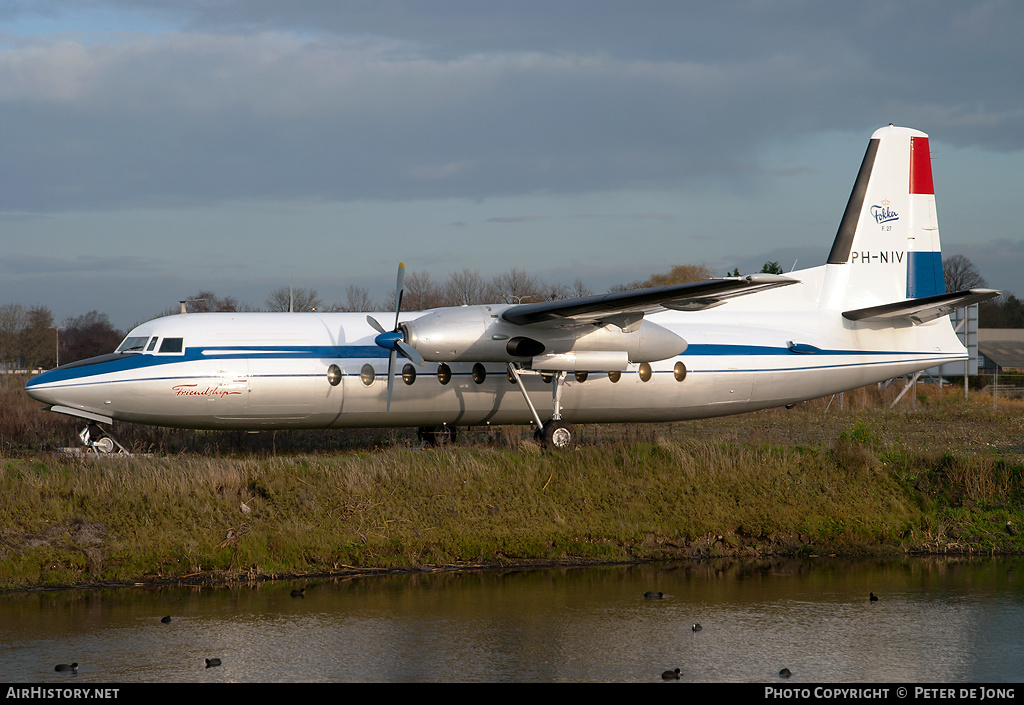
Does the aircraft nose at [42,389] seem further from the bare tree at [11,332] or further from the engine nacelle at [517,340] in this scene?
the bare tree at [11,332]

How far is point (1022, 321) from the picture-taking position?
111000 millimetres

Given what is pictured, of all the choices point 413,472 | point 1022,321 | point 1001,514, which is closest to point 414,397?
point 413,472

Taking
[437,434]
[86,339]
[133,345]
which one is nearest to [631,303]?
[437,434]

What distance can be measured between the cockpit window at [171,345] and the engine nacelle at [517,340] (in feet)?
14.7

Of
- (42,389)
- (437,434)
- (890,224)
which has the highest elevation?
(890,224)

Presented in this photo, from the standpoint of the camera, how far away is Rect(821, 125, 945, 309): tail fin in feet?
73.8

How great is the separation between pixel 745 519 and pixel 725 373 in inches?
198

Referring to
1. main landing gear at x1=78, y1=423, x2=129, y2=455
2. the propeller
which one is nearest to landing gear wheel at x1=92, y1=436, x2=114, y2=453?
main landing gear at x1=78, y1=423, x2=129, y2=455

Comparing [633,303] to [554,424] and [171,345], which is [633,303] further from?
[171,345]

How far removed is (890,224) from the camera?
22.7 meters

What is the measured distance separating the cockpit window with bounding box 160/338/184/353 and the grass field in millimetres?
2139

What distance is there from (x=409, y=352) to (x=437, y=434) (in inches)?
140

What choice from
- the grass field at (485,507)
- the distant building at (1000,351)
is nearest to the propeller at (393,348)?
the grass field at (485,507)
